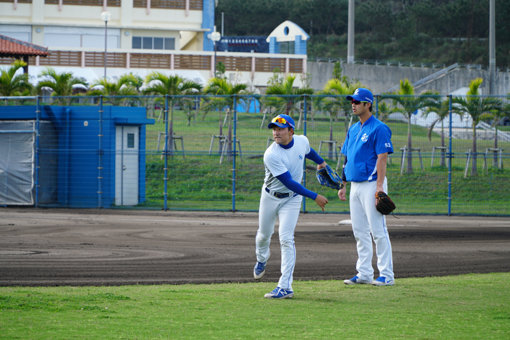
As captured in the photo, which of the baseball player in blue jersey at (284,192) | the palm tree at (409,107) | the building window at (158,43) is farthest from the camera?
the building window at (158,43)

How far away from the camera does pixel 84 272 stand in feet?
34.6

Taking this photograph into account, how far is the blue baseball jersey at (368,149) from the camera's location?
9133mm

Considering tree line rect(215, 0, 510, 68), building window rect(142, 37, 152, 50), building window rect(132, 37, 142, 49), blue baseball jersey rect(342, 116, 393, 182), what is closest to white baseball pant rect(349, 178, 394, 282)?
blue baseball jersey rect(342, 116, 393, 182)

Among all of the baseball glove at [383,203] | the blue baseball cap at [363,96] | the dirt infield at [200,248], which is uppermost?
the blue baseball cap at [363,96]

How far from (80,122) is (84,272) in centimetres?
1232

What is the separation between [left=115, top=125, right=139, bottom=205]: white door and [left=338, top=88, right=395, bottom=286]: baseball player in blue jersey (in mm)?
13279

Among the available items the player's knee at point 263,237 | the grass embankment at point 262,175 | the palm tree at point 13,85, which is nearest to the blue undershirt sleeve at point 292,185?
the player's knee at point 263,237

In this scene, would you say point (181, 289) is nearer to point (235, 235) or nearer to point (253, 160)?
point (235, 235)

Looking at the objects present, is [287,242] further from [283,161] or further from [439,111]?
[439,111]

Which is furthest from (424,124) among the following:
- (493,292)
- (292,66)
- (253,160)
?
(292,66)

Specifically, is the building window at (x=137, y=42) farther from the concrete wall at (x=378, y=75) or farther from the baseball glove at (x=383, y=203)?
the baseball glove at (x=383, y=203)

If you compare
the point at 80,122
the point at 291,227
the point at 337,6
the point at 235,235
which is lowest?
the point at 235,235

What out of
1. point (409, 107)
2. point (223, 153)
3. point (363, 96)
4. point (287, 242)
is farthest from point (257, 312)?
point (409, 107)

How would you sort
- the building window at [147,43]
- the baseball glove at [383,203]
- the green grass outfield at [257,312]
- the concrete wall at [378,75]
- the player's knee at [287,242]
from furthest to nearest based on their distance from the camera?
the building window at [147,43] < the concrete wall at [378,75] < the baseball glove at [383,203] < the player's knee at [287,242] < the green grass outfield at [257,312]
